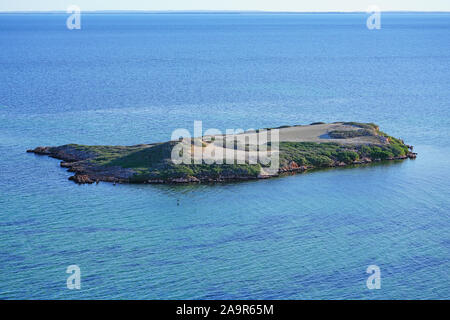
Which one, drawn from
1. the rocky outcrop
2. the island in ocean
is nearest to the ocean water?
the rocky outcrop

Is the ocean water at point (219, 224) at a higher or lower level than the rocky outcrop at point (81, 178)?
lower

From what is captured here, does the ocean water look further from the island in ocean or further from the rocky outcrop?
the island in ocean

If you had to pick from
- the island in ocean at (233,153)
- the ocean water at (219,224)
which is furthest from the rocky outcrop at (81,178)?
the ocean water at (219,224)

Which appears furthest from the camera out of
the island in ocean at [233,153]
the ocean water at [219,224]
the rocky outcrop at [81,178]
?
the island in ocean at [233,153]

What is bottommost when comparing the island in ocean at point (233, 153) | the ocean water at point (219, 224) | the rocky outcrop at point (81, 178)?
the ocean water at point (219, 224)

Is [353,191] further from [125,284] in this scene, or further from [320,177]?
[125,284]

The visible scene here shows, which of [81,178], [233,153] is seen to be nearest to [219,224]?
[233,153]

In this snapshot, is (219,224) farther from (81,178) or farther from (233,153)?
(81,178)

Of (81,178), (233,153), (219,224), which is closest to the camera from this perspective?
(219,224)

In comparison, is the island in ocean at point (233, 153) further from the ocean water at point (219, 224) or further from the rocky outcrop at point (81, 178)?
the ocean water at point (219, 224)
